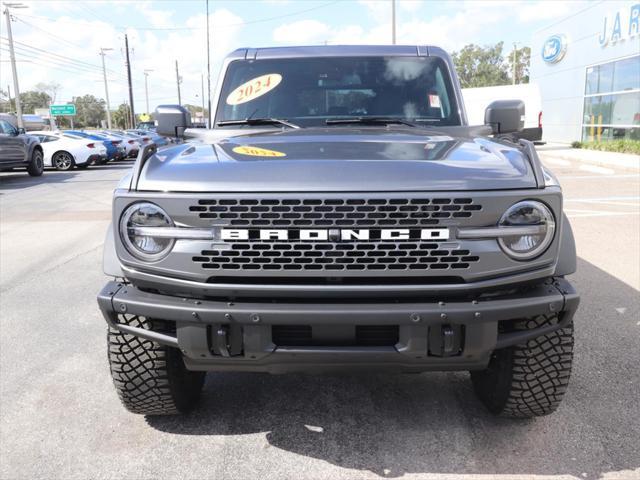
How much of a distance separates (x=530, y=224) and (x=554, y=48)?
32.3 meters

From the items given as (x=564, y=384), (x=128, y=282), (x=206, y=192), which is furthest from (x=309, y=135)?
(x=564, y=384)

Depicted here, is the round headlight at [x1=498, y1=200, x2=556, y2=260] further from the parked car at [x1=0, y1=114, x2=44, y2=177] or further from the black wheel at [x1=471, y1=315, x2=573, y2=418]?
the parked car at [x1=0, y1=114, x2=44, y2=177]

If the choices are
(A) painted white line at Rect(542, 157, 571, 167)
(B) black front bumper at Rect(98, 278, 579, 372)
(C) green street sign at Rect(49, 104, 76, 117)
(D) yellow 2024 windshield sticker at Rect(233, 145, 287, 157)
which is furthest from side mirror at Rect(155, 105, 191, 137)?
(C) green street sign at Rect(49, 104, 76, 117)

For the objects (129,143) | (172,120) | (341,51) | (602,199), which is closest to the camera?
(172,120)

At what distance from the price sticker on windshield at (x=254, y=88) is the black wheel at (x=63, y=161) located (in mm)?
18740

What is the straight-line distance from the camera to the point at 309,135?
10.5ft

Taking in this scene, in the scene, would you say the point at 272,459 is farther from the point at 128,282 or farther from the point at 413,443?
the point at 128,282

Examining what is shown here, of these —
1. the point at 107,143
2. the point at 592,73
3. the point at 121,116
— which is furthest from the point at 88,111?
the point at 592,73

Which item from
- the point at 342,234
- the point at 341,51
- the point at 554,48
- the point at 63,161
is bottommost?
the point at 63,161

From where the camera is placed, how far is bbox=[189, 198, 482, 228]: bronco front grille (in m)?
2.29

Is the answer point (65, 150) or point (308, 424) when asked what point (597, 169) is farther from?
point (65, 150)

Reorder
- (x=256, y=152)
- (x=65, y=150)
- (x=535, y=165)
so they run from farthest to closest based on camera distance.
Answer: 1. (x=65, y=150)
2. (x=256, y=152)
3. (x=535, y=165)

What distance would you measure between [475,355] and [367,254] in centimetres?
60

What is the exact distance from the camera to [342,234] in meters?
2.30
